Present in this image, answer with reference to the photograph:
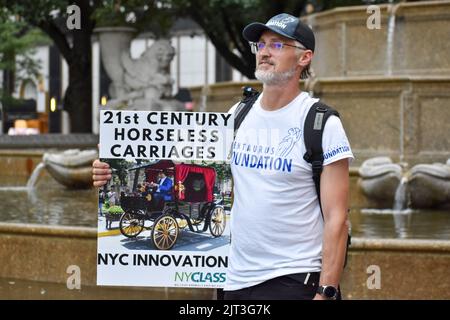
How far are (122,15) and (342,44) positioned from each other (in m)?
10.9

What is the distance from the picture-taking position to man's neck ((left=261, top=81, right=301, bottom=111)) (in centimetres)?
403

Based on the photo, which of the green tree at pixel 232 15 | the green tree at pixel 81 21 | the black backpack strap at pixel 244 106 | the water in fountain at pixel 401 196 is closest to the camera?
the black backpack strap at pixel 244 106

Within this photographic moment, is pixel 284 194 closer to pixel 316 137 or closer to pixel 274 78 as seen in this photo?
pixel 316 137

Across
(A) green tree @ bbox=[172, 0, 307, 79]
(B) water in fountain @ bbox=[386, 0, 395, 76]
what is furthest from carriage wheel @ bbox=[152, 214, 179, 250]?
(A) green tree @ bbox=[172, 0, 307, 79]

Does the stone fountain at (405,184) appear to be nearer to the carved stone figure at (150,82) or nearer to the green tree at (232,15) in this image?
the carved stone figure at (150,82)

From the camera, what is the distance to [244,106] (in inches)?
166

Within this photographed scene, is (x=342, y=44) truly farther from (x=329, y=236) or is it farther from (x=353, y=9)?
(x=329, y=236)

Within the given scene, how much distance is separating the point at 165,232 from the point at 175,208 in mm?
102

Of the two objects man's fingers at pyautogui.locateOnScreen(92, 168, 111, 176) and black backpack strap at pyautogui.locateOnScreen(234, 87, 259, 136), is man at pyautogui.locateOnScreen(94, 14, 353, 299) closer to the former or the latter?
black backpack strap at pyautogui.locateOnScreen(234, 87, 259, 136)

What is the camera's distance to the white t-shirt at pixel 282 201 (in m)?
3.94

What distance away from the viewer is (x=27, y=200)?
45.8 feet
